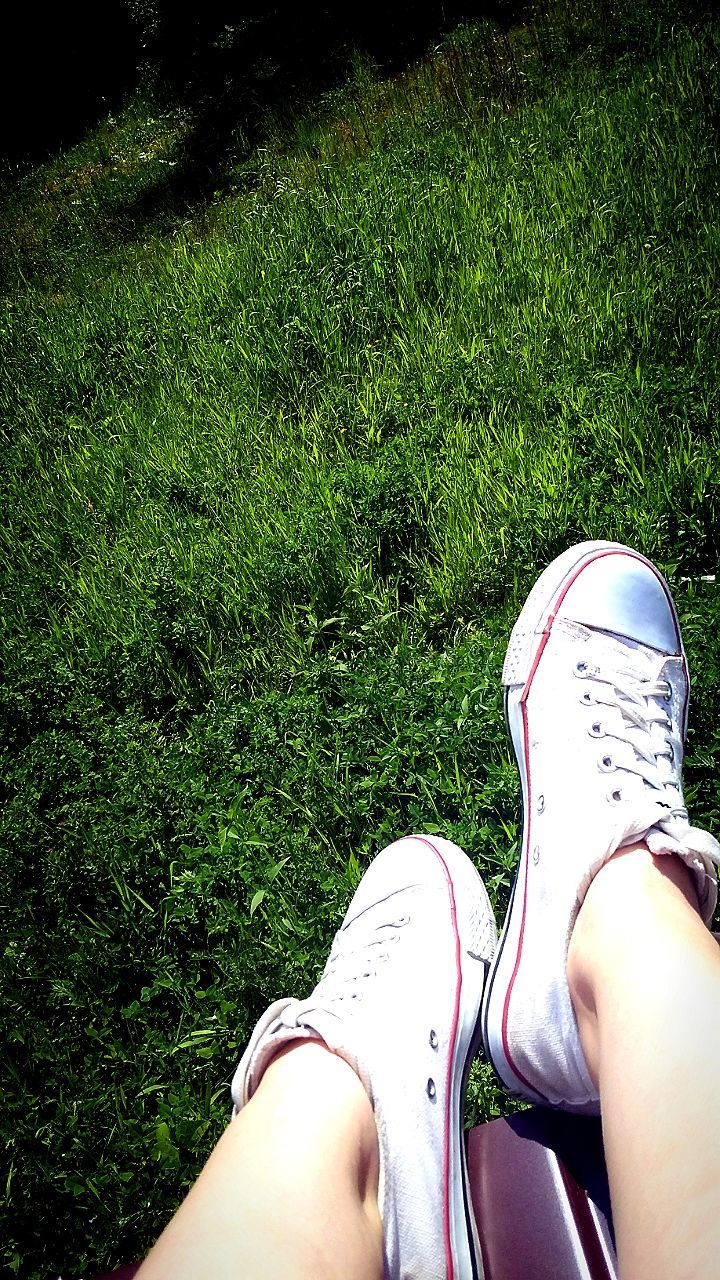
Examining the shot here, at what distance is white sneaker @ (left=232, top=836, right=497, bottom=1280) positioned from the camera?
1220 mm

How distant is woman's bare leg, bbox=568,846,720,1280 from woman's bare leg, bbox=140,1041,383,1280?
385mm

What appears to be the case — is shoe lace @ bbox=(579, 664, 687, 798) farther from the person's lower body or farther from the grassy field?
the grassy field

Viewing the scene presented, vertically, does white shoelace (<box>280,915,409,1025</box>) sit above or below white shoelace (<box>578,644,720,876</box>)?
above

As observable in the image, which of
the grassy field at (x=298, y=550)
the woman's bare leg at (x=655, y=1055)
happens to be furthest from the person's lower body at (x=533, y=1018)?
the grassy field at (x=298, y=550)

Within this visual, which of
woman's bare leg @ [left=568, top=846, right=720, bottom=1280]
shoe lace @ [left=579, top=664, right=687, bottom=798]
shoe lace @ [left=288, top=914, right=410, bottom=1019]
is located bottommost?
shoe lace @ [left=579, top=664, right=687, bottom=798]

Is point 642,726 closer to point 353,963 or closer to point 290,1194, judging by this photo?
point 353,963

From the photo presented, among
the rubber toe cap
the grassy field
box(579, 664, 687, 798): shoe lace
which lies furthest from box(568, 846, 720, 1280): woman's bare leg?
the rubber toe cap

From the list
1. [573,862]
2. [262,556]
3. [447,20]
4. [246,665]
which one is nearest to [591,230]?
[262,556]

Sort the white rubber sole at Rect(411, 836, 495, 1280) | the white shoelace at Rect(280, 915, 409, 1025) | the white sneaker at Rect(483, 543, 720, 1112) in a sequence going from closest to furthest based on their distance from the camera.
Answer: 1. the white rubber sole at Rect(411, 836, 495, 1280)
2. the white sneaker at Rect(483, 543, 720, 1112)
3. the white shoelace at Rect(280, 915, 409, 1025)

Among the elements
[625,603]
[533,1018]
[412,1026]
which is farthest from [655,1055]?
[625,603]

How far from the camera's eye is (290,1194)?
1.15 m

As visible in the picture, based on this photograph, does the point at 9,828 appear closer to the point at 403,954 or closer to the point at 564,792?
the point at 403,954

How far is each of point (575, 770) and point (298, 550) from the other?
133 cm

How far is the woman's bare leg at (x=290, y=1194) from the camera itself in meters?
1.07
